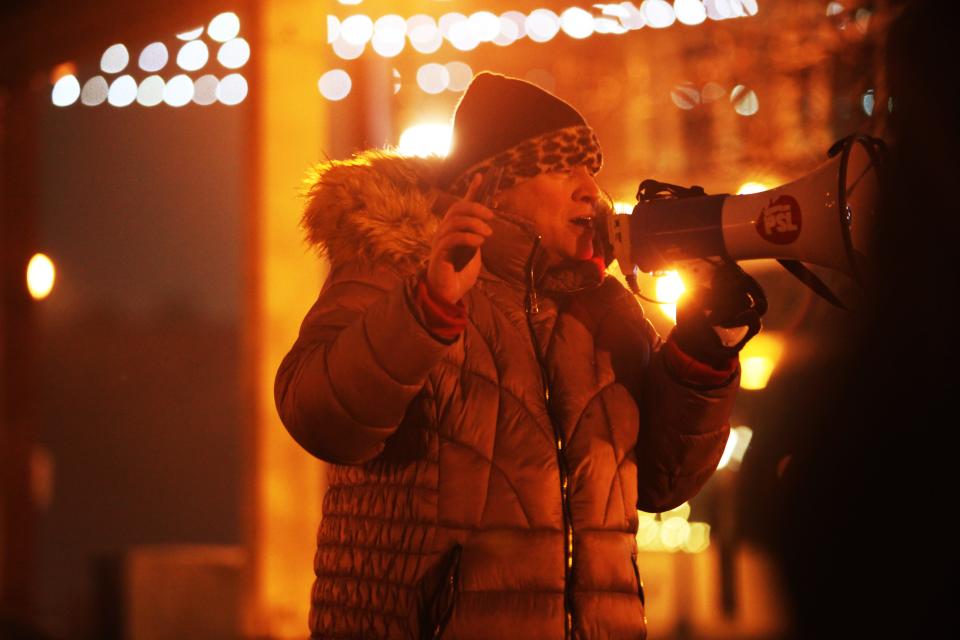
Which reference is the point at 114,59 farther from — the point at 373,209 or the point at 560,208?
the point at 560,208

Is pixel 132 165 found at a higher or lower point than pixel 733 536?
higher

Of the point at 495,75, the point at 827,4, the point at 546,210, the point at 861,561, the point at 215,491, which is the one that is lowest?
the point at 215,491

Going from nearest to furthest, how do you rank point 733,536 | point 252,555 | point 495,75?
1. point 495,75
2. point 252,555
3. point 733,536

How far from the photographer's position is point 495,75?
7.54 ft

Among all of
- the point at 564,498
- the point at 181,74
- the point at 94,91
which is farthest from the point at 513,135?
the point at 94,91

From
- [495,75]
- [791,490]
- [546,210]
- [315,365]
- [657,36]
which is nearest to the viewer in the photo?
[315,365]

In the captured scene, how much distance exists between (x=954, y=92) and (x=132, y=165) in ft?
14.4

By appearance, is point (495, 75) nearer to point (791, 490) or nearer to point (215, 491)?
point (791, 490)

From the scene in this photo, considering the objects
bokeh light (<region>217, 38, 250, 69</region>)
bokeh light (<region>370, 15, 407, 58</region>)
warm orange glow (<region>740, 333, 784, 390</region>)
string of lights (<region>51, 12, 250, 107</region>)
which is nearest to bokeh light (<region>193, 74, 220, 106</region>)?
string of lights (<region>51, 12, 250, 107</region>)

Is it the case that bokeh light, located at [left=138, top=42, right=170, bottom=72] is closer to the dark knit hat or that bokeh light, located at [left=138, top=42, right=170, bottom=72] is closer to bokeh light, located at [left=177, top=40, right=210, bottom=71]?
bokeh light, located at [left=177, top=40, right=210, bottom=71]

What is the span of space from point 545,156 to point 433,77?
3.38 meters

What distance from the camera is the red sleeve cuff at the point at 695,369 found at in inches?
79.4

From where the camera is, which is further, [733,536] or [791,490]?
[733,536]

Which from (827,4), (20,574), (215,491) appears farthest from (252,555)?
(215,491)
